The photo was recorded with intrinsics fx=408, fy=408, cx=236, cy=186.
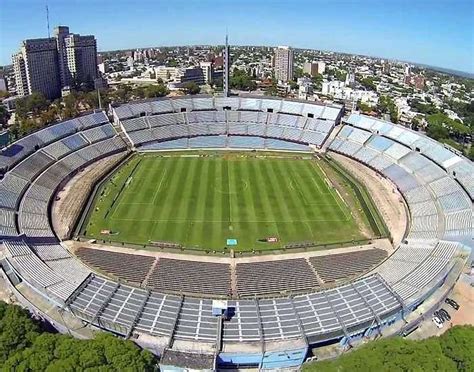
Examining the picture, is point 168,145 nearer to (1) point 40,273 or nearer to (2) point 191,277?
(2) point 191,277

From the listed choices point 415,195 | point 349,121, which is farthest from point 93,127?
point 415,195

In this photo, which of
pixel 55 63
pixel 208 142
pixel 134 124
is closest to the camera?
pixel 208 142

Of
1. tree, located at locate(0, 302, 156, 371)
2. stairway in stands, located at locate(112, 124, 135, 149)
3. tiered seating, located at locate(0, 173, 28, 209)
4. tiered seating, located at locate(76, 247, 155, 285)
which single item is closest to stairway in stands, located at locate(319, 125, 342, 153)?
stairway in stands, located at locate(112, 124, 135, 149)

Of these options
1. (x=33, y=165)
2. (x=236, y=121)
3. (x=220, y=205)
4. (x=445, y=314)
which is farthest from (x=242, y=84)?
(x=445, y=314)

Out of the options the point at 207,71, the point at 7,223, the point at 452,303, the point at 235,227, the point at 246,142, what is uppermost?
the point at 207,71

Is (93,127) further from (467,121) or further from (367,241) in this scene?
(467,121)

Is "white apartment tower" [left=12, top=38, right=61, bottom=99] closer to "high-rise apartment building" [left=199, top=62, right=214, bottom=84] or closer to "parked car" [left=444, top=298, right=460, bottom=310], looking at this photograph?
"high-rise apartment building" [left=199, top=62, right=214, bottom=84]
